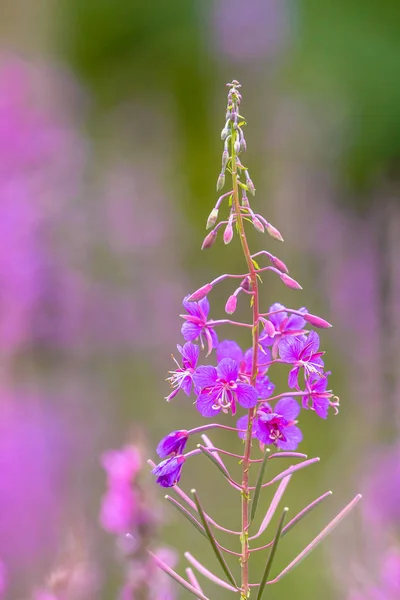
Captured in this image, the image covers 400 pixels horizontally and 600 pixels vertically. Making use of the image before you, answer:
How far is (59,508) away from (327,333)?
7.09 feet

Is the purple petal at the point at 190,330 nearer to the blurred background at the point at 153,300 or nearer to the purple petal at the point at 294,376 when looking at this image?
the purple petal at the point at 294,376

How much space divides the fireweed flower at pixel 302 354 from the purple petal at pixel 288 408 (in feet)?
0.08

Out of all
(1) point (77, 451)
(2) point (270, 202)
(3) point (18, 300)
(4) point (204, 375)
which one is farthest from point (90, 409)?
(4) point (204, 375)

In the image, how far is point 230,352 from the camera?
109 cm

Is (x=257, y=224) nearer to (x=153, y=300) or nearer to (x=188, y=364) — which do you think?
(x=188, y=364)

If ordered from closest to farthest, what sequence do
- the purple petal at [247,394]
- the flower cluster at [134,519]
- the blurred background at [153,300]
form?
1. the purple petal at [247,394]
2. the flower cluster at [134,519]
3. the blurred background at [153,300]

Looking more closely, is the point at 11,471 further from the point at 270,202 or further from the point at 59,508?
the point at 270,202

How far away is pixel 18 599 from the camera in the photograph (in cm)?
229

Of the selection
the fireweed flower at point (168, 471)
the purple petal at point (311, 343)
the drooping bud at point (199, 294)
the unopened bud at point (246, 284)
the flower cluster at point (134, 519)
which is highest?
the unopened bud at point (246, 284)

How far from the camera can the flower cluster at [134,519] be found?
1470mm

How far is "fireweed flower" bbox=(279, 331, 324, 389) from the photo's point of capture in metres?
1.05

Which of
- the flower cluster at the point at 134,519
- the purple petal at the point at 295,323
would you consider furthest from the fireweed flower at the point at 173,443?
the flower cluster at the point at 134,519

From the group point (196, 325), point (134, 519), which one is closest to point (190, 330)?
point (196, 325)

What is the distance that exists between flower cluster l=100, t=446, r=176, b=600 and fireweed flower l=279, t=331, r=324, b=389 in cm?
57
